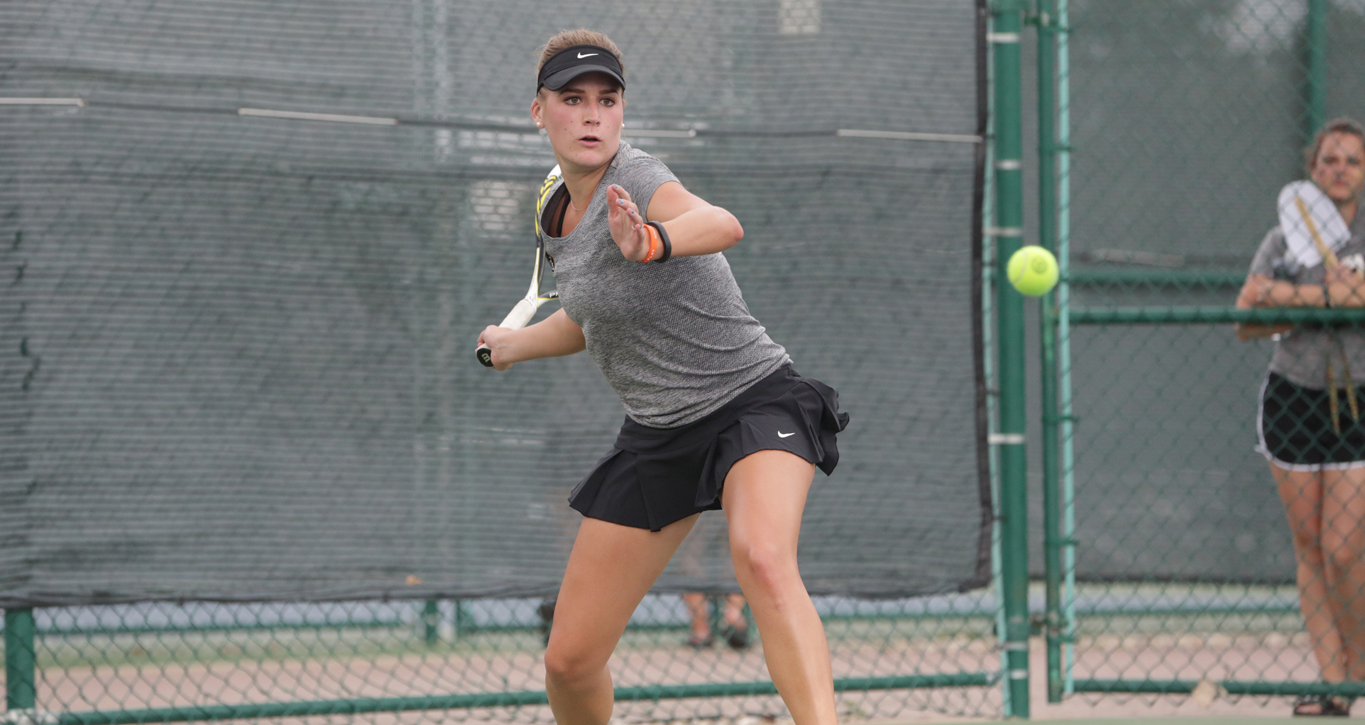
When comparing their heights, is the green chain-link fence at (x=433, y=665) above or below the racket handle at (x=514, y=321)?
below

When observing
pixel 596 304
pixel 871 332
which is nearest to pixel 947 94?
pixel 871 332

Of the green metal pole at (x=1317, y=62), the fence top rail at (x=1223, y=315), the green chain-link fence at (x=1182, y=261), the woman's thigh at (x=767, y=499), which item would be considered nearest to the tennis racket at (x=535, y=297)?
the woman's thigh at (x=767, y=499)

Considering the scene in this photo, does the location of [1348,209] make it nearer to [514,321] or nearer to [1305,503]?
[1305,503]

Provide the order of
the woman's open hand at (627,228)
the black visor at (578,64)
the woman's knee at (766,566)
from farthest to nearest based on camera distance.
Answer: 1. the black visor at (578,64)
2. the woman's knee at (766,566)
3. the woman's open hand at (627,228)

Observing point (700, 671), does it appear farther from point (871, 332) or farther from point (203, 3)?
point (203, 3)

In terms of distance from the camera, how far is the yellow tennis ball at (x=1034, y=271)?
353cm

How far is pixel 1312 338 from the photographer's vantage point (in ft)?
13.0

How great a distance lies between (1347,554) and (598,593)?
8.34ft

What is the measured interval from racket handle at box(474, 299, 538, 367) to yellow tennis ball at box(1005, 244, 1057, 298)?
57.0 inches

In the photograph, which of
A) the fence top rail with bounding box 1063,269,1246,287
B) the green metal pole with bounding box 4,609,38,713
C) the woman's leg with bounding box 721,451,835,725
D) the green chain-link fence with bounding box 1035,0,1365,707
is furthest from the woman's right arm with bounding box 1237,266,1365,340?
the green metal pole with bounding box 4,609,38,713

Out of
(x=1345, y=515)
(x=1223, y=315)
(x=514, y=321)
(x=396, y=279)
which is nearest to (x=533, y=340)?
(x=514, y=321)

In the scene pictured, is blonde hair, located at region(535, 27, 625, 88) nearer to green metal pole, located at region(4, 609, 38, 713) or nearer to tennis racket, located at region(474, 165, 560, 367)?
tennis racket, located at region(474, 165, 560, 367)

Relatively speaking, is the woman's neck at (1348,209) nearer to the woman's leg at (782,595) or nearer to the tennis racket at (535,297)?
the woman's leg at (782,595)

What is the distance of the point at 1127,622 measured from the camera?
18.0 ft
